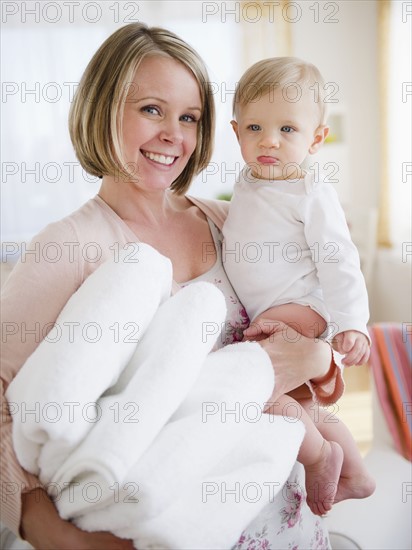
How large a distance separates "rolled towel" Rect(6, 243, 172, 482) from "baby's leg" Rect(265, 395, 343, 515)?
0.34 metres

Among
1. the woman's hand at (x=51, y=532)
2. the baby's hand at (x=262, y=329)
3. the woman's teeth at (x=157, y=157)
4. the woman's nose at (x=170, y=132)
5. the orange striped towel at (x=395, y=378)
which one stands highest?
the woman's nose at (x=170, y=132)

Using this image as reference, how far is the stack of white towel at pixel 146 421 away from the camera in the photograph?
760 mm

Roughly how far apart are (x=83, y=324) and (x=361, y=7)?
4884 mm

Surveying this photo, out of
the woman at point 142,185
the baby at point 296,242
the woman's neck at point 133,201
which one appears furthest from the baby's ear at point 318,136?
the woman's neck at point 133,201

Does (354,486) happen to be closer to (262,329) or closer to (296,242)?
(262,329)

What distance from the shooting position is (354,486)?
133cm

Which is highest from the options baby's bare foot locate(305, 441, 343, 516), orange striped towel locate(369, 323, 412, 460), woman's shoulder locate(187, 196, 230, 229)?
woman's shoulder locate(187, 196, 230, 229)

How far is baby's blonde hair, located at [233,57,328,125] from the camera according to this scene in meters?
1.22

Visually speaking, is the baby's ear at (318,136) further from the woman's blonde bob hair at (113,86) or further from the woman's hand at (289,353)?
the woman's hand at (289,353)

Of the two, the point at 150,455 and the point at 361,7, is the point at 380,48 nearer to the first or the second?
the point at 361,7

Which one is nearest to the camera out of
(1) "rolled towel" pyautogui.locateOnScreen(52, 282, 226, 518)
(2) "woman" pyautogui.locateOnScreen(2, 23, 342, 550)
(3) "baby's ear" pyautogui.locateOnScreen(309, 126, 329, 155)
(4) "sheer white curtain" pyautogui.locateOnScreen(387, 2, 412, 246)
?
(1) "rolled towel" pyautogui.locateOnScreen(52, 282, 226, 518)

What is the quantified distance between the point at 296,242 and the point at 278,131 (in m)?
0.22

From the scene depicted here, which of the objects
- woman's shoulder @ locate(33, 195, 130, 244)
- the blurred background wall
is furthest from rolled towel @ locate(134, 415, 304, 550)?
the blurred background wall

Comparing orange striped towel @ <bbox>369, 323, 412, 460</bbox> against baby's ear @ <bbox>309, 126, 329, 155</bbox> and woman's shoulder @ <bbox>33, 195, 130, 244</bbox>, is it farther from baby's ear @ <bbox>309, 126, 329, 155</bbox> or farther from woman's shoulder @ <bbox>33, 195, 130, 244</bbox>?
woman's shoulder @ <bbox>33, 195, 130, 244</bbox>
